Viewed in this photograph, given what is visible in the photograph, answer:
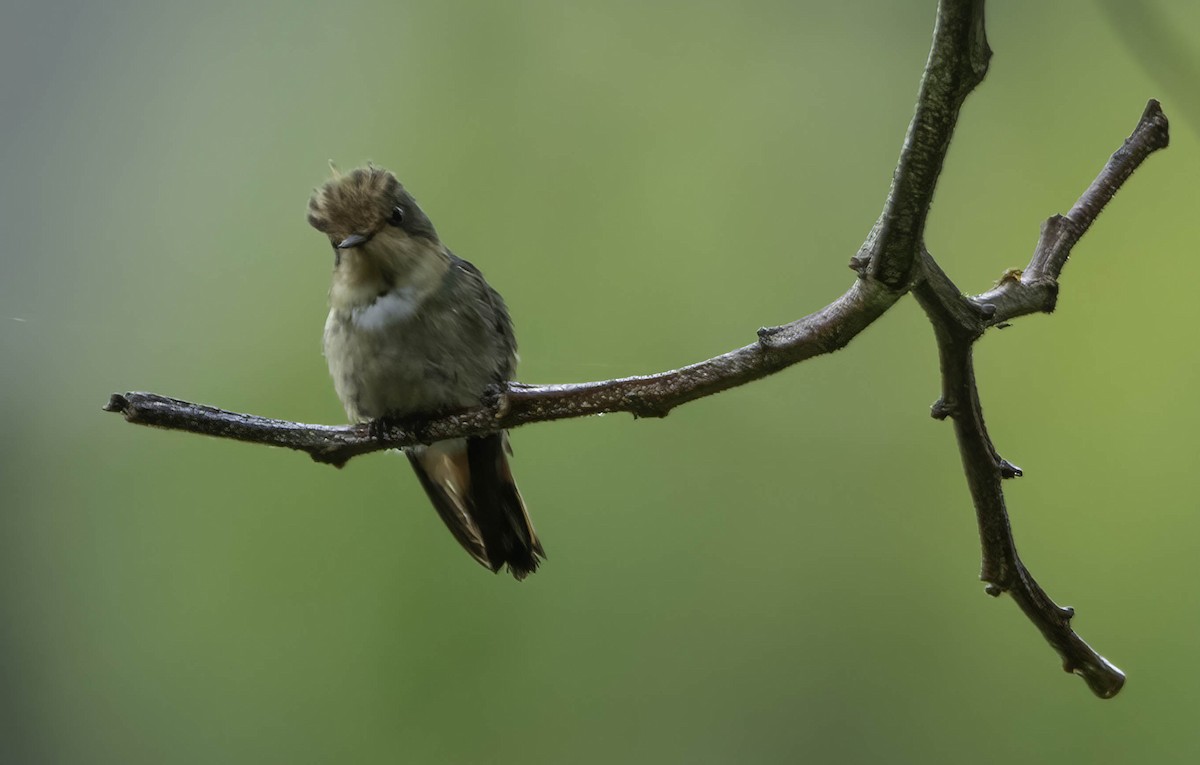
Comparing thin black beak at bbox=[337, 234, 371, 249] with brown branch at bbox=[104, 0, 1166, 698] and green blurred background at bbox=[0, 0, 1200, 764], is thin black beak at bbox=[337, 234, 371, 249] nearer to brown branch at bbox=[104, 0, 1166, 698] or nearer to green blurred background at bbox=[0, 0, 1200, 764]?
brown branch at bbox=[104, 0, 1166, 698]

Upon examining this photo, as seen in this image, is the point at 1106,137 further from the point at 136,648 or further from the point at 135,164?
the point at 136,648

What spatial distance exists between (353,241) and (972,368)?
0.95 metres

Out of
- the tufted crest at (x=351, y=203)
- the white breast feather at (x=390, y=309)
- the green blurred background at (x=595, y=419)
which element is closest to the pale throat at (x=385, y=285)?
the white breast feather at (x=390, y=309)

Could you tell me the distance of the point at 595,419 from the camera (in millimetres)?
3090

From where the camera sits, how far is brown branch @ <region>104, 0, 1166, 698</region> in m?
0.91

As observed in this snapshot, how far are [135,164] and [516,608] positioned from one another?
5.36 feet

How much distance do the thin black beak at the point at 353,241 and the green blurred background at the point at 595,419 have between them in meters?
1.11

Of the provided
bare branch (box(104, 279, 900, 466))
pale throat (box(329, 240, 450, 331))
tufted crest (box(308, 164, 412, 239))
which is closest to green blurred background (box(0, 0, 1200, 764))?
pale throat (box(329, 240, 450, 331))

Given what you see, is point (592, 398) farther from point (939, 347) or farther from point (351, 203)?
point (351, 203)

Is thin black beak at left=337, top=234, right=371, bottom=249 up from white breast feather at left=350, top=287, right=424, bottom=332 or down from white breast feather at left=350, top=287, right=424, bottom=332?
up

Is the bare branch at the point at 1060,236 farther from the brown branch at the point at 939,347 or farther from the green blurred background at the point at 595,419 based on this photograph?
the green blurred background at the point at 595,419

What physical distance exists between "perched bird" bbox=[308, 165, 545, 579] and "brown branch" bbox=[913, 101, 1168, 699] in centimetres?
82

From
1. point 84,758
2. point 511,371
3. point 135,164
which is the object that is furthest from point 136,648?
point 511,371

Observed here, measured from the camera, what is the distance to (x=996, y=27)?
10.3ft
